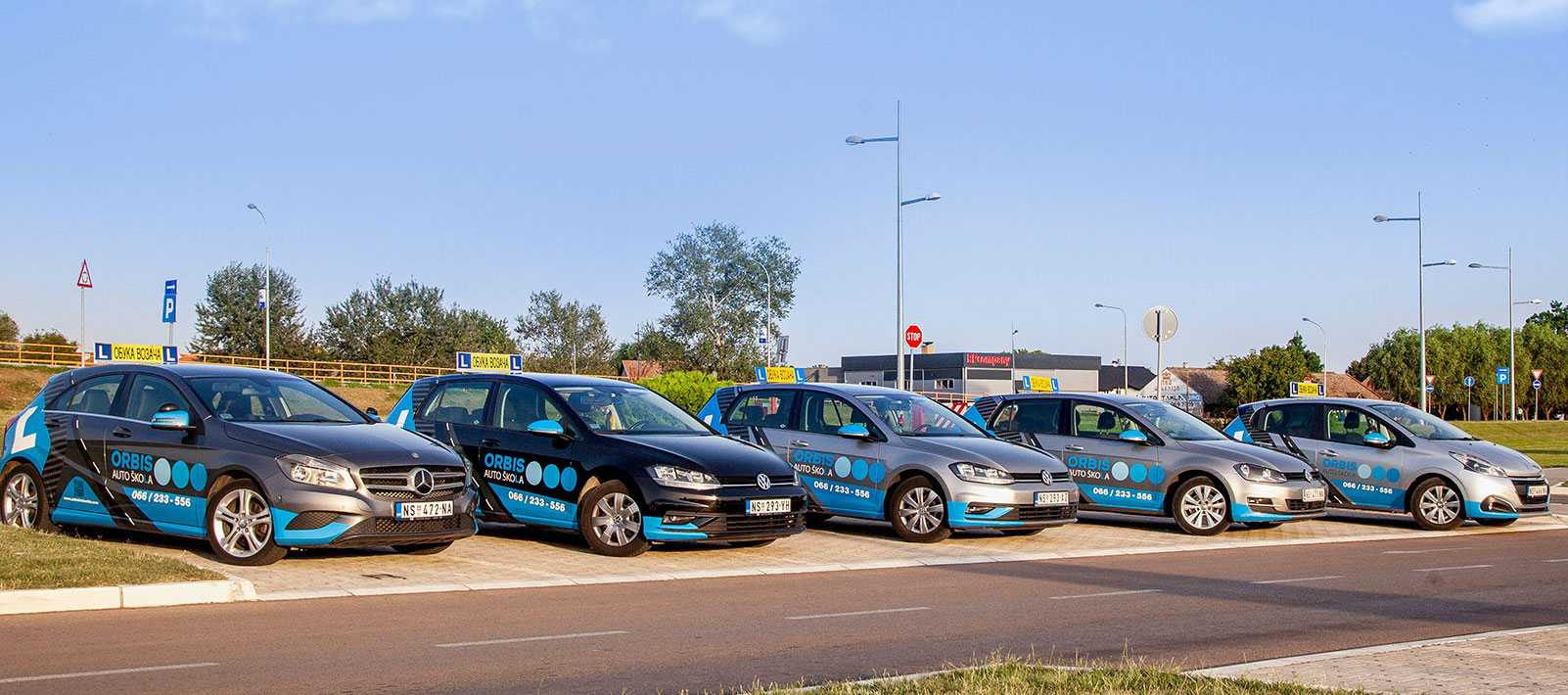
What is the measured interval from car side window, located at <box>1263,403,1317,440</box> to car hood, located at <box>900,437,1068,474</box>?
5.34 meters

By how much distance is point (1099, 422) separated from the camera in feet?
54.9

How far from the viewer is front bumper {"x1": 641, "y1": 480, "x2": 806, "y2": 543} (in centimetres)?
1184

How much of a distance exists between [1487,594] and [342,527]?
9.20 metres

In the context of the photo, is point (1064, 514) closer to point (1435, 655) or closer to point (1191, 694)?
point (1435, 655)

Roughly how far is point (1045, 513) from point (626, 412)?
458cm

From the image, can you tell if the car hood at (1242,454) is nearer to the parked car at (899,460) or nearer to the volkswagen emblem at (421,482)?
the parked car at (899,460)

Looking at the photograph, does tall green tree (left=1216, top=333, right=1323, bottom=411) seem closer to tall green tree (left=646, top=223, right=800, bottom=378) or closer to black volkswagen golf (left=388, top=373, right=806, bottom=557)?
tall green tree (left=646, top=223, right=800, bottom=378)

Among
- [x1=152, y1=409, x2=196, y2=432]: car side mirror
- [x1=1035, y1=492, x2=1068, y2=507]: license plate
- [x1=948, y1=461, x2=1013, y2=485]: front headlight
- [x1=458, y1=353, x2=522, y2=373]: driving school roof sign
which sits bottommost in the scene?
[x1=1035, y1=492, x2=1068, y2=507]: license plate

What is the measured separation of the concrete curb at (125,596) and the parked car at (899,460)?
6853mm

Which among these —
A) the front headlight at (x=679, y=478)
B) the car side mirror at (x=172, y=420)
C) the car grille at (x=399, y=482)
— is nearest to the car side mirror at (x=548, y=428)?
the front headlight at (x=679, y=478)

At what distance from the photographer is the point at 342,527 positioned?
1036 cm

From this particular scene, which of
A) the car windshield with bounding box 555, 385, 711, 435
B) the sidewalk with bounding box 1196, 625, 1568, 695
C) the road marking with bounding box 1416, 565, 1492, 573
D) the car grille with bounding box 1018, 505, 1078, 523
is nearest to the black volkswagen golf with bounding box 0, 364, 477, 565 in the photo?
the car windshield with bounding box 555, 385, 711, 435

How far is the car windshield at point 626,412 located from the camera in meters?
12.8

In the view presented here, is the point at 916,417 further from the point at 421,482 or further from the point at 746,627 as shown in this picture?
the point at 746,627
